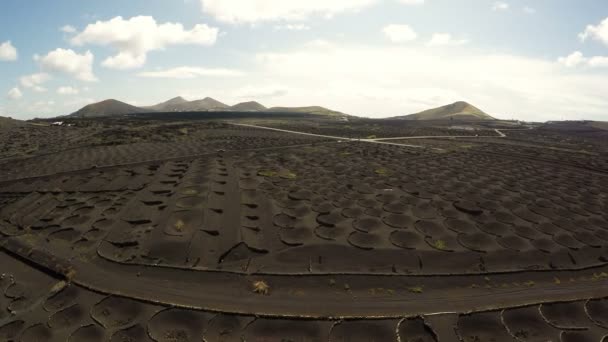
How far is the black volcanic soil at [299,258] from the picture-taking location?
746 inches

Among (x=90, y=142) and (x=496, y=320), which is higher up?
(x=90, y=142)

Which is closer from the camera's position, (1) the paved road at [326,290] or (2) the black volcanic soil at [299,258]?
(2) the black volcanic soil at [299,258]

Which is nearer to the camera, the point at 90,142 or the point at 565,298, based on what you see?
the point at 565,298

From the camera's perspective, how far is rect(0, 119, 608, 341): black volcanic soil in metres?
19.0

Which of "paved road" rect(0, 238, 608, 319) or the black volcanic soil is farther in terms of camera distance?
"paved road" rect(0, 238, 608, 319)

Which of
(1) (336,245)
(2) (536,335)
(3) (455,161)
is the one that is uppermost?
(3) (455,161)

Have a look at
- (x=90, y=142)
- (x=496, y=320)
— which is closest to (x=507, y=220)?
(x=496, y=320)

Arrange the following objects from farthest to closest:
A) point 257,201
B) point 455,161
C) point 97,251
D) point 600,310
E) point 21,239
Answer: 1. point 455,161
2. point 257,201
3. point 21,239
4. point 97,251
5. point 600,310

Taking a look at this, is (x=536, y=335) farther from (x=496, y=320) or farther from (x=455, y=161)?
(x=455, y=161)

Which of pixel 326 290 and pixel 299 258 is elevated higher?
pixel 299 258

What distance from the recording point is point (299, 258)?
2538cm

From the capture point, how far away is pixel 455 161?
65.0 metres

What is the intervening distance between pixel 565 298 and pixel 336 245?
50.9 feet

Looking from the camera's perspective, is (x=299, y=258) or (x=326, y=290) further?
(x=299, y=258)
